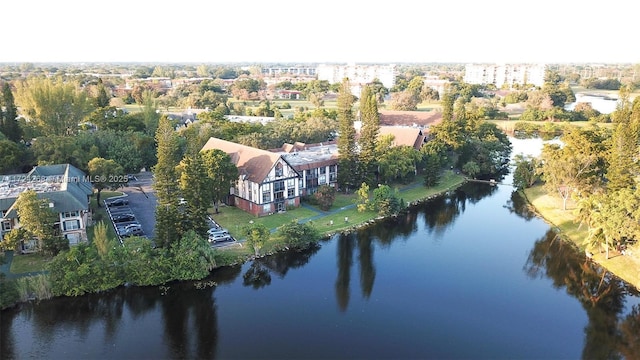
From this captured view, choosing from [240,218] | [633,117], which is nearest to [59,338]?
[240,218]

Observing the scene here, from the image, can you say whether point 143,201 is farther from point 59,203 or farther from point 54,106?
point 54,106

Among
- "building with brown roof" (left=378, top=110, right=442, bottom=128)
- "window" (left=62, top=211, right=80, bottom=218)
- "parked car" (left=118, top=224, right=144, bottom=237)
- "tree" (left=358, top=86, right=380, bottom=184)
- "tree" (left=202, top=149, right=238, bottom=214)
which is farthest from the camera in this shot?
"building with brown roof" (left=378, top=110, right=442, bottom=128)

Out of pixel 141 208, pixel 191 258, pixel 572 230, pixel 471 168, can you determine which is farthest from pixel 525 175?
pixel 141 208

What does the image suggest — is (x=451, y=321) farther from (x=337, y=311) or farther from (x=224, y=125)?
(x=224, y=125)

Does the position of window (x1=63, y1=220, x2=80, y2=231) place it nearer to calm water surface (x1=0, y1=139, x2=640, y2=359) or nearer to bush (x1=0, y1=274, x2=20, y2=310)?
bush (x1=0, y1=274, x2=20, y2=310)

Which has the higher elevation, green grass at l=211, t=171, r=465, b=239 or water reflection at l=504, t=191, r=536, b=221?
green grass at l=211, t=171, r=465, b=239

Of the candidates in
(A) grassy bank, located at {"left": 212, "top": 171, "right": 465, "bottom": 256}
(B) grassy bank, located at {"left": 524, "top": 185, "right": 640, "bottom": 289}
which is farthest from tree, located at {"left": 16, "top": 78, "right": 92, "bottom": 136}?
(B) grassy bank, located at {"left": 524, "top": 185, "right": 640, "bottom": 289}

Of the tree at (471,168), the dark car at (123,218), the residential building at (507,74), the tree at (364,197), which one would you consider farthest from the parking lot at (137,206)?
the residential building at (507,74)

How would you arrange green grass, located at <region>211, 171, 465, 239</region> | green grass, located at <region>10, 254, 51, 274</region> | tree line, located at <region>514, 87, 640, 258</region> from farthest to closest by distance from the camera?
green grass, located at <region>211, 171, 465, 239</region> < tree line, located at <region>514, 87, 640, 258</region> < green grass, located at <region>10, 254, 51, 274</region>
